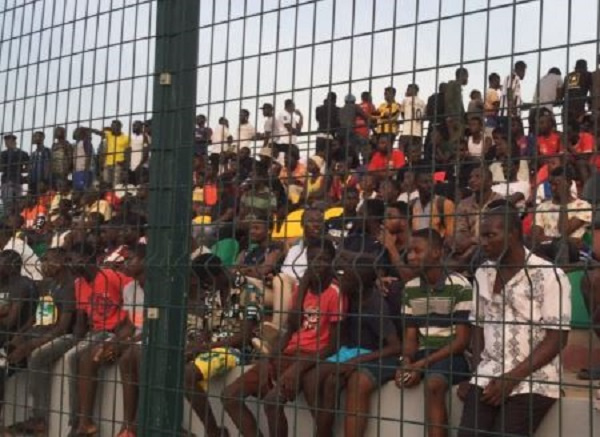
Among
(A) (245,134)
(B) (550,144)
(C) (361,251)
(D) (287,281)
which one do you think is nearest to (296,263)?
(D) (287,281)

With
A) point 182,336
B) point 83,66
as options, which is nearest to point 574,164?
point 182,336

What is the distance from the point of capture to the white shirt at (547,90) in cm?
352

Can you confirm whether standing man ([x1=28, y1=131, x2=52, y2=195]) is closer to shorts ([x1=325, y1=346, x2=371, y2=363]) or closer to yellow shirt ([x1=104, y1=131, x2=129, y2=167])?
yellow shirt ([x1=104, y1=131, x2=129, y2=167])

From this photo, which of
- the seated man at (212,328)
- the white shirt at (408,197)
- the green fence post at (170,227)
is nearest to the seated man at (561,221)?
the white shirt at (408,197)

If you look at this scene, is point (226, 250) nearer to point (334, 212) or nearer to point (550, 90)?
point (334, 212)

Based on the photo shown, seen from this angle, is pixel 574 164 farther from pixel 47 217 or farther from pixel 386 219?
pixel 47 217

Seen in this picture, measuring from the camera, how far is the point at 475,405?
3.84 metres

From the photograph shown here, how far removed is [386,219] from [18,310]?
2281 millimetres

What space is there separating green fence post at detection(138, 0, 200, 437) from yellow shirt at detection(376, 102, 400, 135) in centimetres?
91

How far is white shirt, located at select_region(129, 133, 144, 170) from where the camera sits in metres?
4.66

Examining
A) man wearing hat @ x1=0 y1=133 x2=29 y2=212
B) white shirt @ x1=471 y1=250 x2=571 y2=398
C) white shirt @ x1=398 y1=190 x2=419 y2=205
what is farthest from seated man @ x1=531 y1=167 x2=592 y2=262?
man wearing hat @ x1=0 y1=133 x2=29 y2=212

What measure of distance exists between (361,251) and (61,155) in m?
1.73

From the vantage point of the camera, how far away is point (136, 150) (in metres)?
4.70

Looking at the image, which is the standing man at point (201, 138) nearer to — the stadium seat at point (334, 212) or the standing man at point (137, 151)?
the standing man at point (137, 151)
